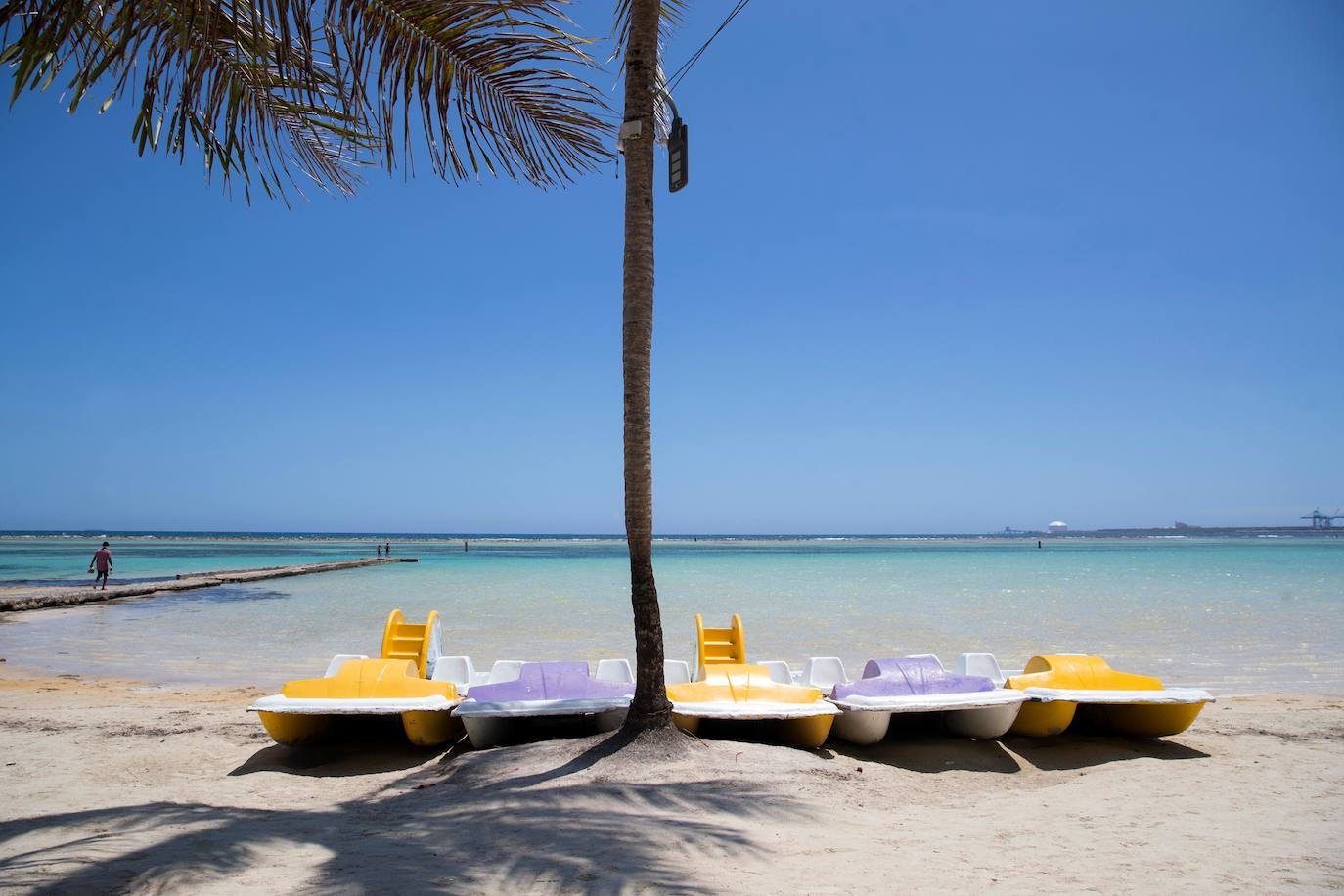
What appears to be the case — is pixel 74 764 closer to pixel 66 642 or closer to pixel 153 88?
pixel 153 88

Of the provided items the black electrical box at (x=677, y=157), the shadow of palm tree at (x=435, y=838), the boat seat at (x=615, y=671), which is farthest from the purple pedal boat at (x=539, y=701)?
the black electrical box at (x=677, y=157)

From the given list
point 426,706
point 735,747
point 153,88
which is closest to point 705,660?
point 735,747

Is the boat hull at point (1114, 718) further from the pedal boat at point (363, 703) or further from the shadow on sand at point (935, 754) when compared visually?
the pedal boat at point (363, 703)

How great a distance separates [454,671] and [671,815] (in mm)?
4268

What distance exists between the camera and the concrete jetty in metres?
21.3

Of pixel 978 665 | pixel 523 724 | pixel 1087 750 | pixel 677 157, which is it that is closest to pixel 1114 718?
pixel 1087 750

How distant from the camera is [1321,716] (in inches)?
343

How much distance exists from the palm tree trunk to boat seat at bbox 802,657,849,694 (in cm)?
252

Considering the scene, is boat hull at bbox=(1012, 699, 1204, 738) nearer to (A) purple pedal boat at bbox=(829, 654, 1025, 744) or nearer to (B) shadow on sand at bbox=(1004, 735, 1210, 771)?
(B) shadow on sand at bbox=(1004, 735, 1210, 771)

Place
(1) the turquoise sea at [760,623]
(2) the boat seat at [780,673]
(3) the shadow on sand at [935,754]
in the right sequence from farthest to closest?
(1) the turquoise sea at [760,623] < (2) the boat seat at [780,673] < (3) the shadow on sand at [935,754]

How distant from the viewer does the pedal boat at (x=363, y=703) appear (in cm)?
658

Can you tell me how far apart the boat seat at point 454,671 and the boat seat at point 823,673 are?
349 centimetres

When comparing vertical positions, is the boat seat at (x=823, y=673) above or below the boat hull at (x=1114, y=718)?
above

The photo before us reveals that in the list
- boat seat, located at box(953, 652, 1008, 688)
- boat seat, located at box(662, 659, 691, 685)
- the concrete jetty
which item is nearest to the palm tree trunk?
boat seat, located at box(662, 659, 691, 685)
